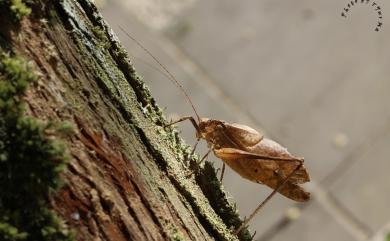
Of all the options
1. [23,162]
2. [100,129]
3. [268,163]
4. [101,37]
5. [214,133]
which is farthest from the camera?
[214,133]

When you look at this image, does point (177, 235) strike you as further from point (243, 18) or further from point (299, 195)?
point (243, 18)

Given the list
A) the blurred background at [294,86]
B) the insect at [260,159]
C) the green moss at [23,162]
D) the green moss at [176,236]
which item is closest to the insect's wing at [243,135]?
the insect at [260,159]

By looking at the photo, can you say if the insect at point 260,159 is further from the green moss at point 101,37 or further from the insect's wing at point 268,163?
the green moss at point 101,37

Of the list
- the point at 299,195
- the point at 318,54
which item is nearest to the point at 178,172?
the point at 299,195

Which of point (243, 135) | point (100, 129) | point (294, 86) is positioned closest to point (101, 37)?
point (100, 129)

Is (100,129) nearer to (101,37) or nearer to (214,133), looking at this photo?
(101,37)

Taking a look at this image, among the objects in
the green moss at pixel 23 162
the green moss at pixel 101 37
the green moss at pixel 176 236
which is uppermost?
the green moss at pixel 101 37
